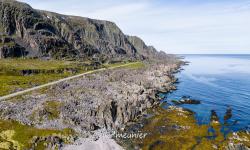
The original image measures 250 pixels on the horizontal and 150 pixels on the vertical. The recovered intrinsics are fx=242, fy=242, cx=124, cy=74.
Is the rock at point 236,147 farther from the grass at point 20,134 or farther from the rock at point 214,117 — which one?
the grass at point 20,134

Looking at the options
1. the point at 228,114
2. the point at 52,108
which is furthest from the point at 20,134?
the point at 228,114

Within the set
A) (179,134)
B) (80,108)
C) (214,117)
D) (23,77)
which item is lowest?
(179,134)

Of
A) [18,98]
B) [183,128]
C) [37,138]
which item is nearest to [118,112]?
[183,128]

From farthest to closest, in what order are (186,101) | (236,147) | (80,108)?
(186,101)
(80,108)
(236,147)

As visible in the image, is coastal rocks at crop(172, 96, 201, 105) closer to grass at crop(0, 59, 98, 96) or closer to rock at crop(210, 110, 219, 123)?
rock at crop(210, 110, 219, 123)

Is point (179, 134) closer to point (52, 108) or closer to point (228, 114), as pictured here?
point (228, 114)

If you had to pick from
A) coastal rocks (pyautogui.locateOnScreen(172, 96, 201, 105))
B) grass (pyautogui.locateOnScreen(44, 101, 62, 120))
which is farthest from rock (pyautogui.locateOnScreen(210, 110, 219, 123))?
grass (pyautogui.locateOnScreen(44, 101, 62, 120))

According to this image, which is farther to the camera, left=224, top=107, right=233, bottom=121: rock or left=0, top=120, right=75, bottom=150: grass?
left=224, top=107, right=233, bottom=121: rock

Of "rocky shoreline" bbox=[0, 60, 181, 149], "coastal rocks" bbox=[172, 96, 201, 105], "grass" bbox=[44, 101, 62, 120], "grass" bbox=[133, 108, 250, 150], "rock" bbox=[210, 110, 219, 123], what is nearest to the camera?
"grass" bbox=[133, 108, 250, 150]

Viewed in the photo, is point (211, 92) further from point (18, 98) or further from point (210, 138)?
point (18, 98)
